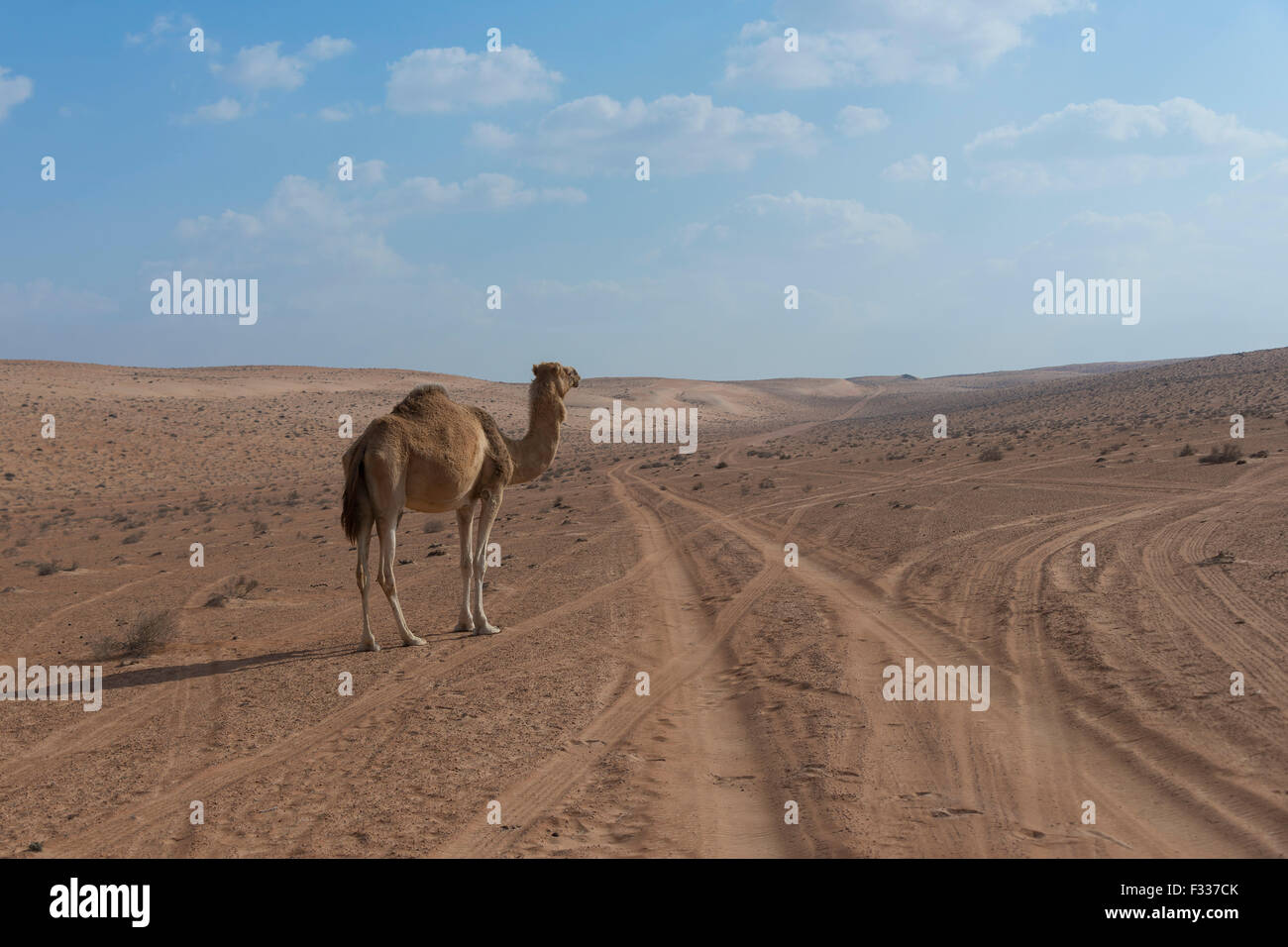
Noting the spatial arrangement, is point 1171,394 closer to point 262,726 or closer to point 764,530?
point 764,530

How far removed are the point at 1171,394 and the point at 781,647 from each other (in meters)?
61.6

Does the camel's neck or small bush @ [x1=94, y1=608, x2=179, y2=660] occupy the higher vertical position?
the camel's neck

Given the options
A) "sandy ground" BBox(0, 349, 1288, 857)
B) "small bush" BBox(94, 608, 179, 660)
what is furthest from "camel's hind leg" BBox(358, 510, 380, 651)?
"small bush" BBox(94, 608, 179, 660)

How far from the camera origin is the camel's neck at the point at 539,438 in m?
13.3

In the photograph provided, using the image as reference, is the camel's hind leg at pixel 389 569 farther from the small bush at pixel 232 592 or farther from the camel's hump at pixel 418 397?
the small bush at pixel 232 592

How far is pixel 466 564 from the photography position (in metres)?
12.6

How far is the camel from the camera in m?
11.1

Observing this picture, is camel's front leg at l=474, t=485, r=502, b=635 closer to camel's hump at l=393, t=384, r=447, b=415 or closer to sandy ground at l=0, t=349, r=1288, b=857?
sandy ground at l=0, t=349, r=1288, b=857

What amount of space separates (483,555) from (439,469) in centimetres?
147

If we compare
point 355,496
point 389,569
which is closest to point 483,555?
point 389,569

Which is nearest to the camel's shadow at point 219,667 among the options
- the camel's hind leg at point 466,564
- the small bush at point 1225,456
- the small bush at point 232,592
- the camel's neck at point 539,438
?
the camel's hind leg at point 466,564

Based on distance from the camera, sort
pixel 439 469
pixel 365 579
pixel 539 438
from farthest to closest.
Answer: pixel 539 438 < pixel 439 469 < pixel 365 579

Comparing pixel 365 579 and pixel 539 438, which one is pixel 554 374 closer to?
pixel 539 438

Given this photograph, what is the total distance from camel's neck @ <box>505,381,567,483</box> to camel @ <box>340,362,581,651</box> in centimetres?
1
